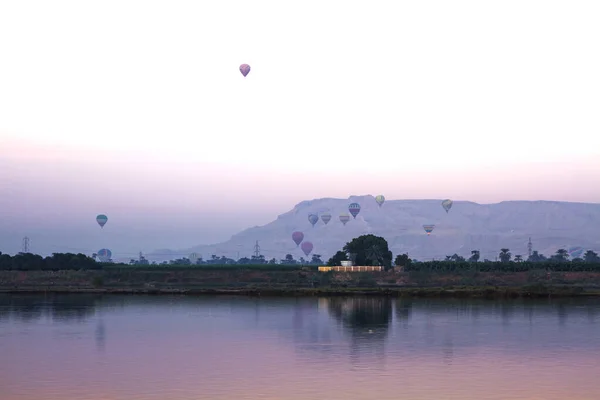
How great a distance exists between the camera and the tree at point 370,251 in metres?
162

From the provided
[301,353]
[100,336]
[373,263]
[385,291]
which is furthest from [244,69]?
[301,353]

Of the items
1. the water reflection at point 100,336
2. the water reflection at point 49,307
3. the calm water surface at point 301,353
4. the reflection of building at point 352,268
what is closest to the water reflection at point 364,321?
→ the calm water surface at point 301,353

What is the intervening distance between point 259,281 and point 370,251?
30404 mm

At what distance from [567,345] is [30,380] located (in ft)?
96.9

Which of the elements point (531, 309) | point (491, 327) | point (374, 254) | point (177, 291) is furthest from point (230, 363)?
point (374, 254)

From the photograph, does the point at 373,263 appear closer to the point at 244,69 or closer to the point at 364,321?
the point at 244,69

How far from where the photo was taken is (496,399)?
Result: 1339 inches

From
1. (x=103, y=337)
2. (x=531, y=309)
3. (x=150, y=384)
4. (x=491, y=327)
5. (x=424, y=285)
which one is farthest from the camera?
(x=424, y=285)

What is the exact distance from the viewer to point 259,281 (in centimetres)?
13888

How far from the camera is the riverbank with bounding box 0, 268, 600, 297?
374 ft

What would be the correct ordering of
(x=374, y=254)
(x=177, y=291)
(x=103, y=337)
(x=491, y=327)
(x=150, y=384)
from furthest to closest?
1. (x=374, y=254)
2. (x=177, y=291)
3. (x=491, y=327)
4. (x=103, y=337)
5. (x=150, y=384)

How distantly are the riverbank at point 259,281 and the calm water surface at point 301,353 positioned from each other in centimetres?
3028

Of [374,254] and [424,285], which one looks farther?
[374,254]

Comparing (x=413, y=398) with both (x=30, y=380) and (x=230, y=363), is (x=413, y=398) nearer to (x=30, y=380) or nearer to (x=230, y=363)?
(x=230, y=363)
